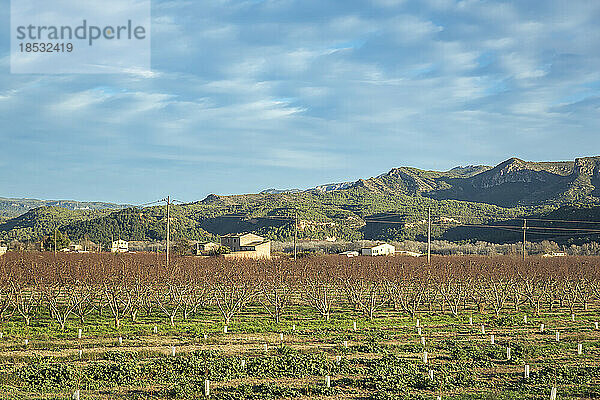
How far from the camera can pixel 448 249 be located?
268 ft

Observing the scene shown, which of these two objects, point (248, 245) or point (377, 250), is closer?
point (248, 245)

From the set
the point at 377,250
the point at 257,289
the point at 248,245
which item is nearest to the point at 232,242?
the point at 248,245

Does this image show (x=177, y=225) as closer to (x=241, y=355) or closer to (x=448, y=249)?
(x=448, y=249)

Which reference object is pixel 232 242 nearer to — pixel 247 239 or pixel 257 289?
pixel 247 239

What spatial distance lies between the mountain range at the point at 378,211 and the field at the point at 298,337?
5479cm

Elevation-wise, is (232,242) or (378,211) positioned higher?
(378,211)

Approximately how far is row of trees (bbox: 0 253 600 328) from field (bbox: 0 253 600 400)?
0.13 meters

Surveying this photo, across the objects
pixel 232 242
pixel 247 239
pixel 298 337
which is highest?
pixel 247 239

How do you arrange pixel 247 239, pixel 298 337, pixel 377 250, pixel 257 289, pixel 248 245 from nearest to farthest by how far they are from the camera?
pixel 298 337
pixel 257 289
pixel 248 245
pixel 377 250
pixel 247 239

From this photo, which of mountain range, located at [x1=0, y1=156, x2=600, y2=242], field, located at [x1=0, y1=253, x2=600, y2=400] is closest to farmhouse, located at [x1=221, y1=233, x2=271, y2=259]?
field, located at [x1=0, y1=253, x2=600, y2=400]

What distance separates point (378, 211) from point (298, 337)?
113149mm

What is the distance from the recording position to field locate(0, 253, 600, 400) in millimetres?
13508

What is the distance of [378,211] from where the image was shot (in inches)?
5236

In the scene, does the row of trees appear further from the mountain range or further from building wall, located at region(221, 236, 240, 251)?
the mountain range
